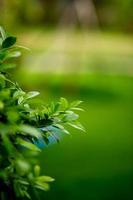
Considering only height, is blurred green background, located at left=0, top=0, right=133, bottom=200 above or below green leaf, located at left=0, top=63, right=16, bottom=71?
below

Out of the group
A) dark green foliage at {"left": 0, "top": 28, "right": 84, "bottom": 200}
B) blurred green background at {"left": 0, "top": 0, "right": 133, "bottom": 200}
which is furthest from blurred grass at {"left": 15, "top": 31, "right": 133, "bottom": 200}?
dark green foliage at {"left": 0, "top": 28, "right": 84, "bottom": 200}

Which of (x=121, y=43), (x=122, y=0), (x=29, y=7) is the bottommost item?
(x=121, y=43)

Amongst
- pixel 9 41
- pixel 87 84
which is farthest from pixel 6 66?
pixel 87 84

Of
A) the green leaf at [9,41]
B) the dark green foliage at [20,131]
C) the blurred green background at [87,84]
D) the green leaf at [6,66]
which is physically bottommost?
the blurred green background at [87,84]

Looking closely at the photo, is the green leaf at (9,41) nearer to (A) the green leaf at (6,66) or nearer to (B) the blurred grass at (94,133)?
(A) the green leaf at (6,66)

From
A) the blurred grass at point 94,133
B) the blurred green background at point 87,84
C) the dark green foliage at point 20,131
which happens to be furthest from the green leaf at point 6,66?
Result: the blurred grass at point 94,133

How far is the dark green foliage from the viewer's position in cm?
143

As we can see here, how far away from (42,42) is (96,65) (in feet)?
10.7

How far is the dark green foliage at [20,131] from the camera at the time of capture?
1435 millimetres

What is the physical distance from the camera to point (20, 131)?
1.53 m

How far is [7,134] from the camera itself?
4.92 feet

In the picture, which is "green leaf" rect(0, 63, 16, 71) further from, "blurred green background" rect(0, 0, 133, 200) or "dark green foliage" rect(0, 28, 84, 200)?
"blurred green background" rect(0, 0, 133, 200)

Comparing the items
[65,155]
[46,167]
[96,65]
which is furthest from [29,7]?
[96,65]

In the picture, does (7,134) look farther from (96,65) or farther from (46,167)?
(96,65)
